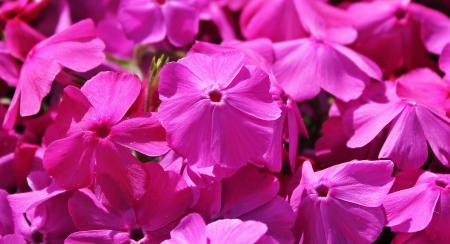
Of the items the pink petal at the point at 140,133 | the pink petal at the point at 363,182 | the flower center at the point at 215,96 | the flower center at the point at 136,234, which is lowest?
the flower center at the point at 136,234

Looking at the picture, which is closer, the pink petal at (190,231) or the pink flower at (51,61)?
the pink petal at (190,231)

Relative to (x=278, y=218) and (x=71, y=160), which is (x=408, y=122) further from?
(x=71, y=160)

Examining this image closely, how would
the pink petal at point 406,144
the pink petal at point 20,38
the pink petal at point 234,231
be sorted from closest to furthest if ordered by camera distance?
the pink petal at point 234,231, the pink petal at point 406,144, the pink petal at point 20,38

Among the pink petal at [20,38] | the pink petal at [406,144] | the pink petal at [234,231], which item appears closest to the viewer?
the pink petal at [234,231]

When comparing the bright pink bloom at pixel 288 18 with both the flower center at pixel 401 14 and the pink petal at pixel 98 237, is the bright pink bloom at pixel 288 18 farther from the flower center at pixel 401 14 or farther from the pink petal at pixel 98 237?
the pink petal at pixel 98 237

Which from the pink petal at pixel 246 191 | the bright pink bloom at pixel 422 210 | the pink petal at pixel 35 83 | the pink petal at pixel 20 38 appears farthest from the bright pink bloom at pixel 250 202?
the pink petal at pixel 20 38
